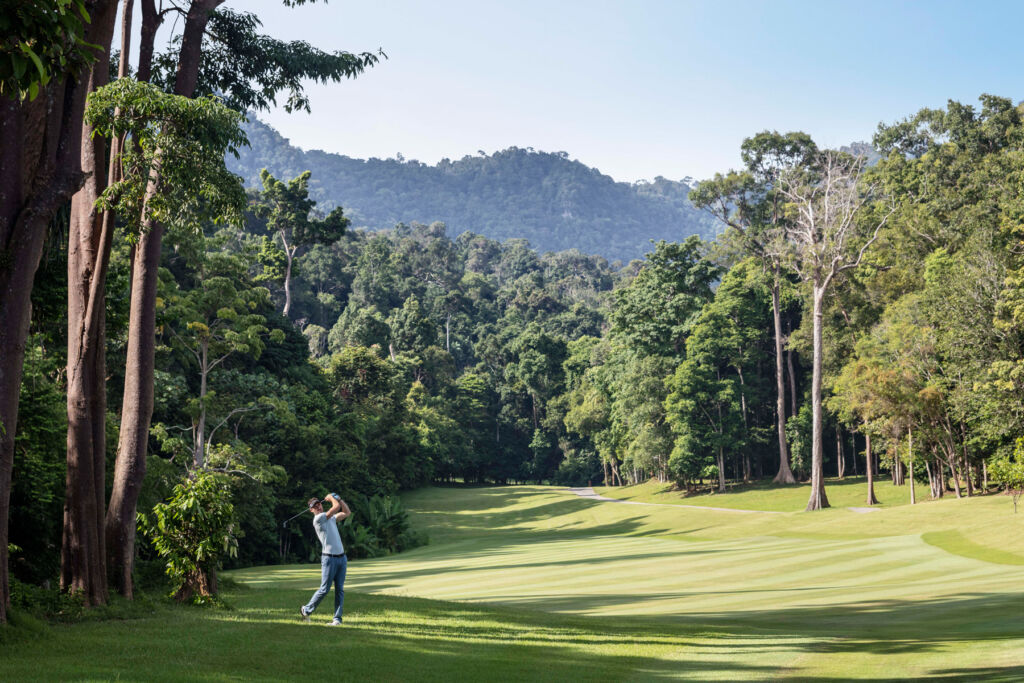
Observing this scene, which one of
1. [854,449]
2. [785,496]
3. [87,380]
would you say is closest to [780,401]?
[785,496]

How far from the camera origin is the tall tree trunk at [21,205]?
9.75 m

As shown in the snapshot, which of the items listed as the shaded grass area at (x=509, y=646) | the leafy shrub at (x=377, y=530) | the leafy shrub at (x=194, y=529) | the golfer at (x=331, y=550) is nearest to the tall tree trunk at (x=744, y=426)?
the leafy shrub at (x=377, y=530)

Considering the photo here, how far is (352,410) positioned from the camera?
5616 cm

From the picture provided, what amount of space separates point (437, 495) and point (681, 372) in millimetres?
24965

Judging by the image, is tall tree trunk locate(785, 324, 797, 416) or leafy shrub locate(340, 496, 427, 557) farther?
tall tree trunk locate(785, 324, 797, 416)

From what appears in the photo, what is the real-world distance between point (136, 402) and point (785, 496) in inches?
1831

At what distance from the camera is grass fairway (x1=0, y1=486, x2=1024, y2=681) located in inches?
353

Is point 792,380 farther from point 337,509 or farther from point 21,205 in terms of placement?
point 21,205

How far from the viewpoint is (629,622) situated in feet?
45.4

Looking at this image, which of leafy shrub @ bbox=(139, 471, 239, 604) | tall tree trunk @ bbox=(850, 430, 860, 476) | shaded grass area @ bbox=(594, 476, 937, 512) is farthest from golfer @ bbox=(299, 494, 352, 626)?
tall tree trunk @ bbox=(850, 430, 860, 476)

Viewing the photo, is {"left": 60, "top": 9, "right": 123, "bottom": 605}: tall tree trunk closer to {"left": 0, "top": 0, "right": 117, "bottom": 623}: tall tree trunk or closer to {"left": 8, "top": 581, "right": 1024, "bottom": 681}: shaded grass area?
{"left": 8, "top": 581, "right": 1024, "bottom": 681}: shaded grass area

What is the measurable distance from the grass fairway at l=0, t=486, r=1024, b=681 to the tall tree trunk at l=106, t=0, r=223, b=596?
2250mm

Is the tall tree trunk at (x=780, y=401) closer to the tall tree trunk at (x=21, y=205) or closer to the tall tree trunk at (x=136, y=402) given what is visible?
the tall tree trunk at (x=136, y=402)

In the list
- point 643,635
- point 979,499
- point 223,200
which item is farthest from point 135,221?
point 979,499
